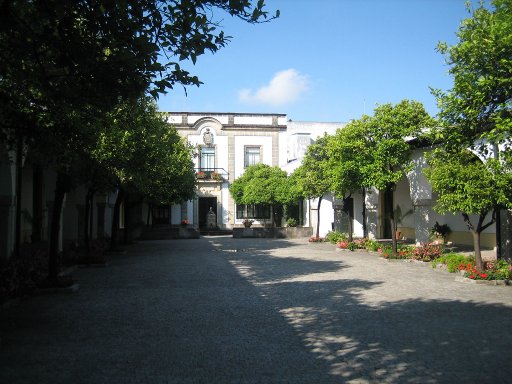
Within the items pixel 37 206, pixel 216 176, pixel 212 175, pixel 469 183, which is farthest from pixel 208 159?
pixel 469 183

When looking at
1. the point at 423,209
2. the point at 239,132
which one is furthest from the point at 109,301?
the point at 239,132

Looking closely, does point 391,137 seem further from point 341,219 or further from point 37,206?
point 37,206

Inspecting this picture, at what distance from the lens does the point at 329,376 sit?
5.07 meters

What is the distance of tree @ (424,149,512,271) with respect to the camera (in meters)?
10.9

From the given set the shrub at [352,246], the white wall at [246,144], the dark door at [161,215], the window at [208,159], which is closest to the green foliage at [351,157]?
the shrub at [352,246]

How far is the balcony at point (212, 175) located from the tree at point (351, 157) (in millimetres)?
20706

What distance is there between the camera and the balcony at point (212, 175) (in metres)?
39.4

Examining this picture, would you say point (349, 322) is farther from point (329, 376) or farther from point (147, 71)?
point (147, 71)

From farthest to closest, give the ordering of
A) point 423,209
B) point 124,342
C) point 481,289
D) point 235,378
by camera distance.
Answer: point 423,209 → point 481,289 → point 124,342 → point 235,378

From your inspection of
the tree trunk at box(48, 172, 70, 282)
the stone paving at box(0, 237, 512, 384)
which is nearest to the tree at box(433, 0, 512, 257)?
the stone paving at box(0, 237, 512, 384)

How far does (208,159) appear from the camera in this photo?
40469 millimetres

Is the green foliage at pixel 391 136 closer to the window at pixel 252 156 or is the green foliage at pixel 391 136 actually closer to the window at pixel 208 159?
the window at pixel 252 156

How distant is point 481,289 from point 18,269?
1006cm

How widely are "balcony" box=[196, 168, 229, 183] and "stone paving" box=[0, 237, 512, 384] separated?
26761mm
